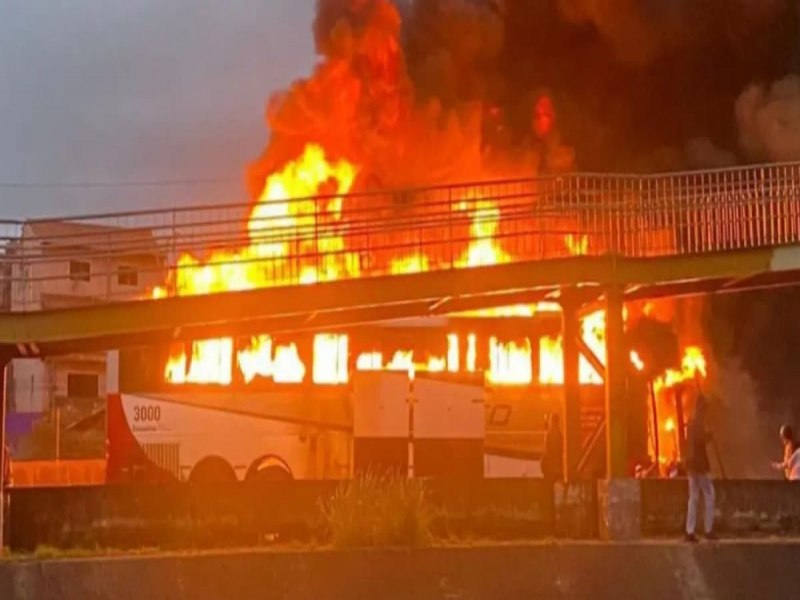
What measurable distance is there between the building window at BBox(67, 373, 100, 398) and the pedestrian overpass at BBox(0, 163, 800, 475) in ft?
103

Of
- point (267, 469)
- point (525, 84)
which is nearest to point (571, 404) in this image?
point (267, 469)

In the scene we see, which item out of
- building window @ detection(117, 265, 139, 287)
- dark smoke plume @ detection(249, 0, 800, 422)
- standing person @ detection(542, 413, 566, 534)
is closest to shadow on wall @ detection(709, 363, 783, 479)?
dark smoke plume @ detection(249, 0, 800, 422)

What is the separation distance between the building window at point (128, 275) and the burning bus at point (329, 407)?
7.00 feet

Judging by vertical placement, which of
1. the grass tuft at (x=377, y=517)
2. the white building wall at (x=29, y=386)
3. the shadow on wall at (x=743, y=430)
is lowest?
the grass tuft at (x=377, y=517)

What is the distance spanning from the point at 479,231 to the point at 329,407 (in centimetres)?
408

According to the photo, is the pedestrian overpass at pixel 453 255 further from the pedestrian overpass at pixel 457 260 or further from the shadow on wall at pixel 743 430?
the shadow on wall at pixel 743 430

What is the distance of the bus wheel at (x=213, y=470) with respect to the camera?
20875 mm

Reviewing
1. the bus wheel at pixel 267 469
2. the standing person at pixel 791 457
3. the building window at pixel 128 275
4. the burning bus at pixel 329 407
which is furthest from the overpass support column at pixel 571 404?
the bus wheel at pixel 267 469

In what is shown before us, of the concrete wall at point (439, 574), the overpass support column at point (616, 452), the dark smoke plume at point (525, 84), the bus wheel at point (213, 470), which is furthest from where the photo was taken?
the dark smoke plume at point (525, 84)

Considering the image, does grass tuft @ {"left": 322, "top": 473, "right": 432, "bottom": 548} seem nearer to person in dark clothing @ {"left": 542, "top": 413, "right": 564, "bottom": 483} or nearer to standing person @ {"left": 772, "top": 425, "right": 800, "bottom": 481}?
person in dark clothing @ {"left": 542, "top": 413, "right": 564, "bottom": 483}

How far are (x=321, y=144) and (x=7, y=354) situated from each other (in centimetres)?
1911

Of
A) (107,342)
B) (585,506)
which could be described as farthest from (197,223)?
(585,506)

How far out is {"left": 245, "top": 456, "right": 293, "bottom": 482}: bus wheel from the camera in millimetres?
20938

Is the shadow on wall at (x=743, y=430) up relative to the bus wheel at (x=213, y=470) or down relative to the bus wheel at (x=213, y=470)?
up
